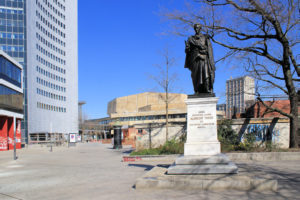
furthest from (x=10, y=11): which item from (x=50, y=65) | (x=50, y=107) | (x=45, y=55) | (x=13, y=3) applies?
(x=50, y=107)

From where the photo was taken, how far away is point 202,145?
27.3 feet

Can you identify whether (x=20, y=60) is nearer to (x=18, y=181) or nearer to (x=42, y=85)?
(x=42, y=85)

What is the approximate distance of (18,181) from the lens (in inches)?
403

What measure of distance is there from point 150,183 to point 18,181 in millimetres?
5617

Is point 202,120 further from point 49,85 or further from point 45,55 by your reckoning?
point 49,85

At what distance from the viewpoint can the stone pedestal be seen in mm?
7875

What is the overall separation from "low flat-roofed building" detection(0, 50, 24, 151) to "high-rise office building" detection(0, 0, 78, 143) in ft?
46.5

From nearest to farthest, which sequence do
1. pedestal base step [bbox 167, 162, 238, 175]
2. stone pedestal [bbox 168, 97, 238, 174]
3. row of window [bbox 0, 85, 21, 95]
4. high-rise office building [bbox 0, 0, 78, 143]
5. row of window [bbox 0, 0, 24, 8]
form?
pedestal base step [bbox 167, 162, 238, 175]
stone pedestal [bbox 168, 97, 238, 174]
row of window [bbox 0, 85, 21, 95]
row of window [bbox 0, 0, 24, 8]
high-rise office building [bbox 0, 0, 78, 143]

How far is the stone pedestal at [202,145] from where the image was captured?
7.88m

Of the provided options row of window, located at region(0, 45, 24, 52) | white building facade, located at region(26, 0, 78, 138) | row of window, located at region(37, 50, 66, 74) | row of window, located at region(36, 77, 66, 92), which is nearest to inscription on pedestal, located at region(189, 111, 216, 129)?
row of window, located at region(0, 45, 24, 52)

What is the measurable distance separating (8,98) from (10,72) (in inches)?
149

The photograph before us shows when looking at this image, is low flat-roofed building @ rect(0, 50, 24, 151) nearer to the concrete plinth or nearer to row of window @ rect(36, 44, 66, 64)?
the concrete plinth

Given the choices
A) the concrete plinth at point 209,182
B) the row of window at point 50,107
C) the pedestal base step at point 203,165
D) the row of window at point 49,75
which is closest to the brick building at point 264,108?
the pedestal base step at point 203,165

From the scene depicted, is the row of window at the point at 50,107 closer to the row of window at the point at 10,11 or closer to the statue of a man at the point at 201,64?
the row of window at the point at 10,11
